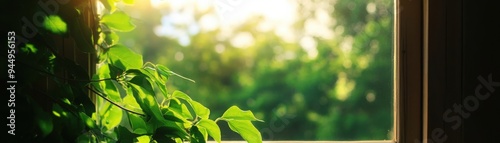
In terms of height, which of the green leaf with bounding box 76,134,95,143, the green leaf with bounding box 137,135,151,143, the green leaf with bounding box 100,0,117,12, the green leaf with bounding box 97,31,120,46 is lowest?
the green leaf with bounding box 137,135,151,143

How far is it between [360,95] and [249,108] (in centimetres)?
27

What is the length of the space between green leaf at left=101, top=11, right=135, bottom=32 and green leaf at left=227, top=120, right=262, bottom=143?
11.1 inches

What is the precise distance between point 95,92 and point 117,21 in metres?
0.15

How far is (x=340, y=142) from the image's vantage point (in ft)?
3.97

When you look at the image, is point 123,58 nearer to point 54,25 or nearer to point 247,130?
point 54,25

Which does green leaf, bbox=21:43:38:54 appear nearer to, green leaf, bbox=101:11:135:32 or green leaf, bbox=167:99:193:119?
green leaf, bbox=101:11:135:32

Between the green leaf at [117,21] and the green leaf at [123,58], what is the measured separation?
0.04 meters

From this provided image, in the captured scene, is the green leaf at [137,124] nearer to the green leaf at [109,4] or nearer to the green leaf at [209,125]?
the green leaf at [209,125]

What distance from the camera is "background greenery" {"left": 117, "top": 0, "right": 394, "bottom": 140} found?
119 cm
